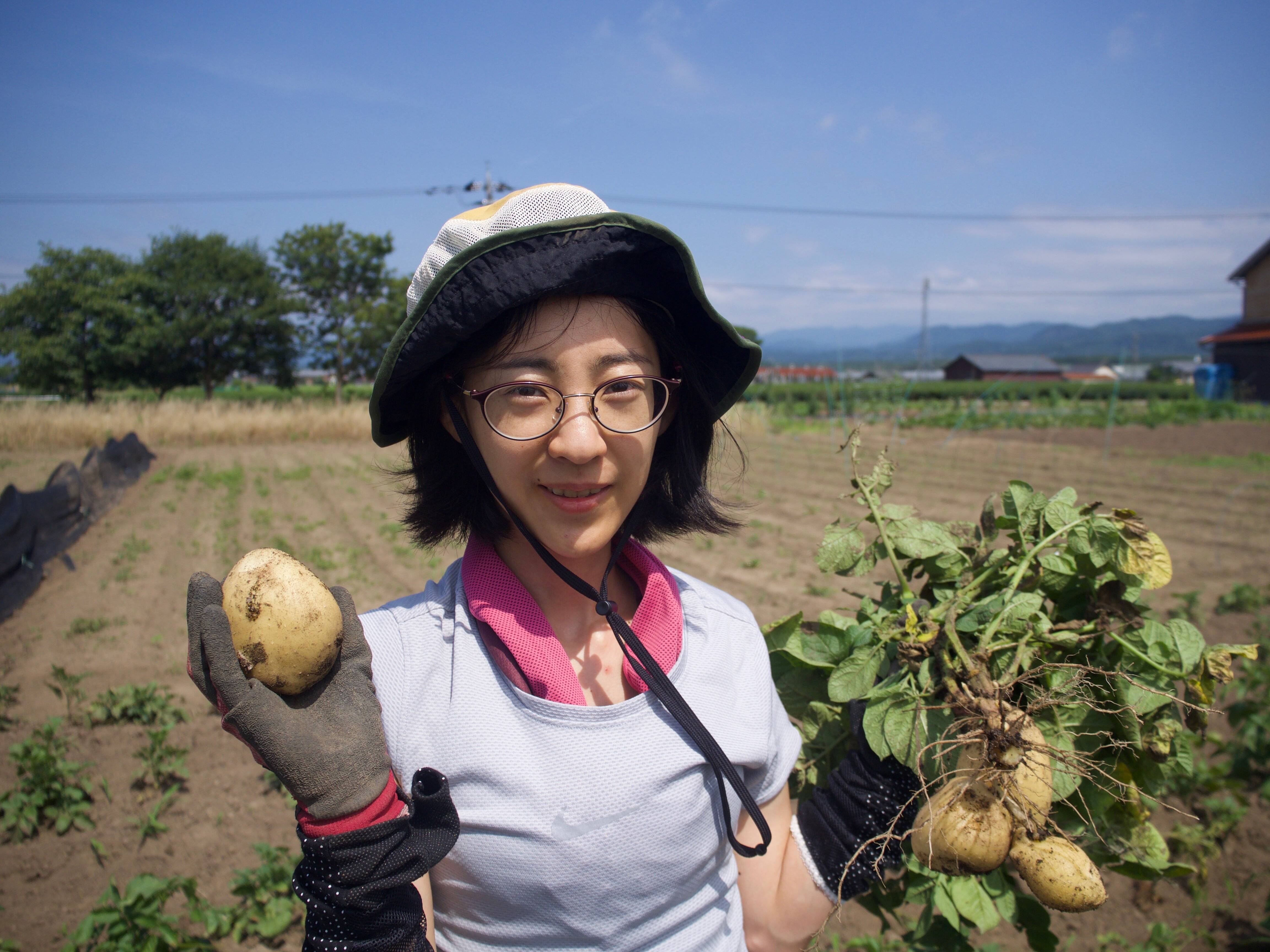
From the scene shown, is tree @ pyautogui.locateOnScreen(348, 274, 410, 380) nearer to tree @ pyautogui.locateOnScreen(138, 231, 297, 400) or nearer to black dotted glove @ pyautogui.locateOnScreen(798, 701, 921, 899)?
tree @ pyautogui.locateOnScreen(138, 231, 297, 400)

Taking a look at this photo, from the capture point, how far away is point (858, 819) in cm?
127

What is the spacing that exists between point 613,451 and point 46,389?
31886 mm

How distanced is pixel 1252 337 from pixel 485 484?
144 feet

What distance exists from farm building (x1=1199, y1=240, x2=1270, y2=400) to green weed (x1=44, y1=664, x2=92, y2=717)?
41.0m

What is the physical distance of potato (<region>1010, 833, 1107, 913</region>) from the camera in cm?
116

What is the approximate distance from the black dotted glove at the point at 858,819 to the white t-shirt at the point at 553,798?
0.66ft

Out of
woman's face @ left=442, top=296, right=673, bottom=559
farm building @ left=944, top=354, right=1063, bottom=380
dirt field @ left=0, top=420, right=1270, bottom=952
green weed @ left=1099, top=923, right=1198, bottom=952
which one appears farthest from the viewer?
farm building @ left=944, top=354, right=1063, bottom=380

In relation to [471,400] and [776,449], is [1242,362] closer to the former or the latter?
[776,449]

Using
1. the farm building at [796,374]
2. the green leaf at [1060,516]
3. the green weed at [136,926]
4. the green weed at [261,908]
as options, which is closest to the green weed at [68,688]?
the green weed at [261,908]

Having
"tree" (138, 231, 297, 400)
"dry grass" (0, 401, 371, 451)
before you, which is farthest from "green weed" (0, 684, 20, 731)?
"tree" (138, 231, 297, 400)

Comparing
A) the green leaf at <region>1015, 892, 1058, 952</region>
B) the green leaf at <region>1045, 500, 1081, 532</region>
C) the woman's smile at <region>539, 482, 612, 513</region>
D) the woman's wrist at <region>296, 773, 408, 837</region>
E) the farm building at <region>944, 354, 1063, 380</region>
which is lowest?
the green leaf at <region>1015, 892, 1058, 952</region>

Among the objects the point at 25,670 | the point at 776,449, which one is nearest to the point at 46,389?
the point at 776,449

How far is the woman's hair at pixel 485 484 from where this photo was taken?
112 cm

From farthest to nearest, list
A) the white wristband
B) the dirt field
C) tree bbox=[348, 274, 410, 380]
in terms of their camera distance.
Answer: tree bbox=[348, 274, 410, 380]
the dirt field
the white wristband
